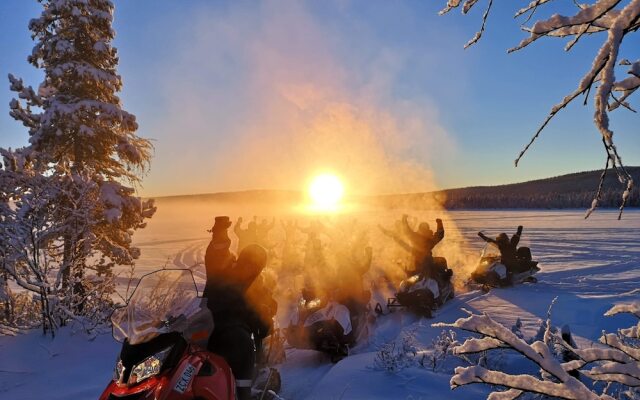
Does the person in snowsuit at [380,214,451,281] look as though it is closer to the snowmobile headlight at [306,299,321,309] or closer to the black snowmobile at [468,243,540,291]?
the black snowmobile at [468,243,540,291]

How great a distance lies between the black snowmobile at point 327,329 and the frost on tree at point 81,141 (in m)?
5.11

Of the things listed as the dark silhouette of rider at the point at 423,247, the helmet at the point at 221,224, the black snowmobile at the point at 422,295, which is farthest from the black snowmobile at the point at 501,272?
the helmet at the point at 221,224

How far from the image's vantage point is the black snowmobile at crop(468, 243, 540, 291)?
40.6ft

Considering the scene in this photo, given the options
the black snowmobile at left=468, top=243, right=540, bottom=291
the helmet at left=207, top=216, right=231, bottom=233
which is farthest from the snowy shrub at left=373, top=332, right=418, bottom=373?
the black snowmobile at left=468, top=243, right=540, bottom=291

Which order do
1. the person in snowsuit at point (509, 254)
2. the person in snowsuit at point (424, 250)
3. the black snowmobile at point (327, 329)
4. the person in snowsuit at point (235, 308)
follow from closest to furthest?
1. the person in snowsuit at point (235, 308)
2. the black snowmobile at point (327, 329)
3. the person in snowsuit at point (424, 250)
4. the person in snowsuit at point (509, 254)

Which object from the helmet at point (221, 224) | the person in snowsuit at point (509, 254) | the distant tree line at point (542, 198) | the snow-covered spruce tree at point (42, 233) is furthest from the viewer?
the distant tree line at point (542, 198)

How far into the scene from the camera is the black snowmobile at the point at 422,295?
1011 cm

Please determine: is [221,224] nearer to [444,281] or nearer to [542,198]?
[444,281]

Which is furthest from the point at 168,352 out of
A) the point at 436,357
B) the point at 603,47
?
the point at 436,357

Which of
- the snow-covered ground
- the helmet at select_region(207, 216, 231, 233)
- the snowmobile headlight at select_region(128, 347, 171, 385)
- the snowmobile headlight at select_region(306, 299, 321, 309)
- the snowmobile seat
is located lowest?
the snow-covered ground

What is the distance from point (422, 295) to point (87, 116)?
33.2 feet

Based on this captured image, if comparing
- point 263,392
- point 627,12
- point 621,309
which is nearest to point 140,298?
point 263,392

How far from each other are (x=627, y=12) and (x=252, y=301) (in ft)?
14.9

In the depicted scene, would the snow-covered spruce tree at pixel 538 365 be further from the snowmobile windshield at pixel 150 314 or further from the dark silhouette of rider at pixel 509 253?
the dark silhouette of rider at pixel 509 253
